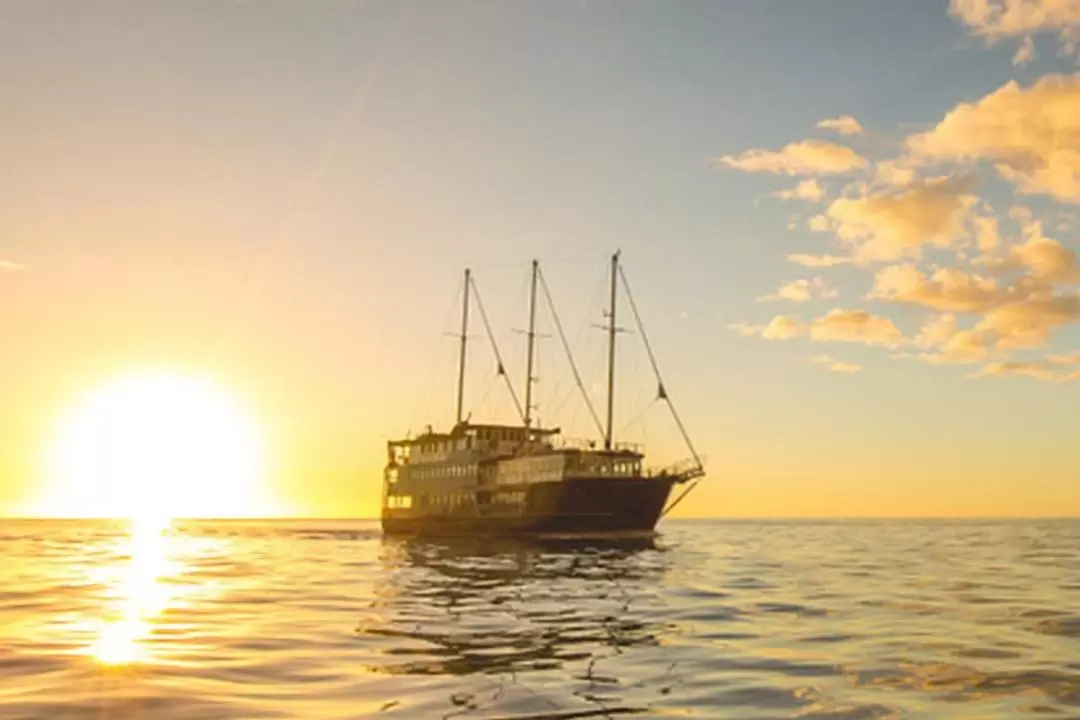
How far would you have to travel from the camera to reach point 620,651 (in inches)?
749

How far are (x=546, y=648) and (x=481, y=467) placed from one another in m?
72.7

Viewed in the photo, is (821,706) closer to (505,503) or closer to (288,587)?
(288,587)

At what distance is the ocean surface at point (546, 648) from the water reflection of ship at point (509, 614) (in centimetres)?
11

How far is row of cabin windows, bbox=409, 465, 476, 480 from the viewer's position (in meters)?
93.5

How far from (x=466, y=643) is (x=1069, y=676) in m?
10.9

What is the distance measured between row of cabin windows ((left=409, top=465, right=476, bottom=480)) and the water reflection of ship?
37149 millimetres

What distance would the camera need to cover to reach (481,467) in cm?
9181

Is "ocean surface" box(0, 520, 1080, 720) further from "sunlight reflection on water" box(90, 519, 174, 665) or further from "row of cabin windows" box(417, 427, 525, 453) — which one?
"row of cabin windows" box(417, 427, 525, 453)

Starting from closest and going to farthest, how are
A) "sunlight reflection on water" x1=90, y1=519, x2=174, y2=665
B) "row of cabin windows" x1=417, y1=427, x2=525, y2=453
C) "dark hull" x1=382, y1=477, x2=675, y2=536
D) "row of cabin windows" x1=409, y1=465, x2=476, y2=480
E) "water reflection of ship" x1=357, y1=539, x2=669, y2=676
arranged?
"water reflection of ship" x1=357, y1=539, x2=669, y2=676 < "sunlight reflection on water" x1=90, y1=519, x2=174, y2=665 < "dark hull" x1=382, y1=477, x2=675, y2=536 < "row of cabin windows" x1=409, y1=465, x2=476, y2=480 < "row of cabin windows" x1=417, y1=427, x2=525, y2=453

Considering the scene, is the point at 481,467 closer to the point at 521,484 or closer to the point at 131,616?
the point at 521,484

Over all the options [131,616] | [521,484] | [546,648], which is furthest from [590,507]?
[546,648]

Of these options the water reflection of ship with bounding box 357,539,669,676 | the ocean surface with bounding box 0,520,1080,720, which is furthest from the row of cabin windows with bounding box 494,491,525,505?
the ocean surface with bounding box 0,520,1080,720

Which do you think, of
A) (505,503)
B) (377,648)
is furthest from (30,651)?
(505,503)

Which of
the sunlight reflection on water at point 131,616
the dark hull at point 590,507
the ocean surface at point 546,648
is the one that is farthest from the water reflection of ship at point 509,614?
the dark hull at point 590,507
